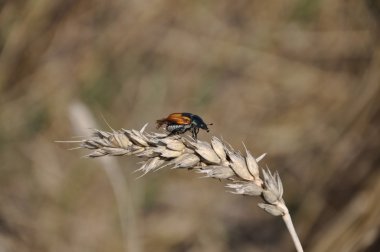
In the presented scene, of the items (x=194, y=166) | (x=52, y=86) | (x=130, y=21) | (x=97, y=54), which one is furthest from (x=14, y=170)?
(x=194, y=166)

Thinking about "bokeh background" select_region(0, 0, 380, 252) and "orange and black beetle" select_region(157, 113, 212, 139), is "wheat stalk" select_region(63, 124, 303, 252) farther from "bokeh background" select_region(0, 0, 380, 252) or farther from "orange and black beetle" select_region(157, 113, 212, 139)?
"bokeh background" select_region(0, 0, 380, 252)

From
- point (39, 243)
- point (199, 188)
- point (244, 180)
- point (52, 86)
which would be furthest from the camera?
point (52, 86)

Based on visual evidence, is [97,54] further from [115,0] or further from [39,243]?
[39,243]

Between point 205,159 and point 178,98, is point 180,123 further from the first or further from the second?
point 178,98

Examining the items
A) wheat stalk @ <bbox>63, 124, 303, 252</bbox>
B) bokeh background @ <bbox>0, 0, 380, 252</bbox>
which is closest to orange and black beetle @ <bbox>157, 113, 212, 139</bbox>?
wheat stalk @ <bbox>63, 124, 303, 252</bbox>

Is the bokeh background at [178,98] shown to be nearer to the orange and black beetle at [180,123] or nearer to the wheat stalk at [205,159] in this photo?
the orange and black beetle at [180,123]

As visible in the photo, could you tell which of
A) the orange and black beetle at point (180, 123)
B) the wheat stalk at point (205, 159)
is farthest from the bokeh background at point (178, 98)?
the wheat stalk at point (205, 159)
